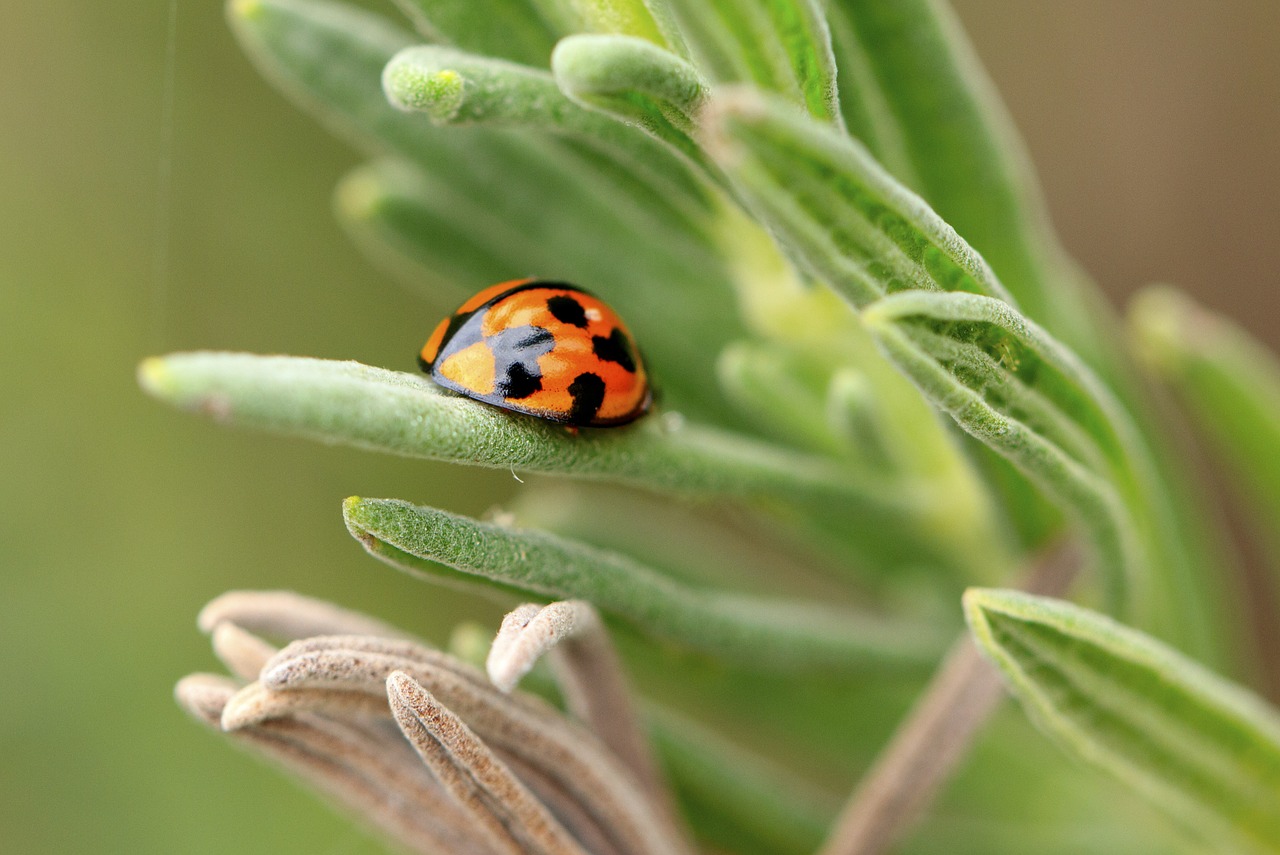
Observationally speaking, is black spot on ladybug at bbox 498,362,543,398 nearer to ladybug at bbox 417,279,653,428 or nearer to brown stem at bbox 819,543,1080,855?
ladybug at bbox 417,279,653,428

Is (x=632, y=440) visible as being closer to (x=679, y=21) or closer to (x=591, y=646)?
(x=591, y=646)

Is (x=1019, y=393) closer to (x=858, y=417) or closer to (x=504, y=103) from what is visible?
(x=858, y=417)

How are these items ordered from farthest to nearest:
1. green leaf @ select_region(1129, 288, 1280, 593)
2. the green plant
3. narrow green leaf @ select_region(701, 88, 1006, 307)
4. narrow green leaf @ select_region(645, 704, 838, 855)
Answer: green leaf @ select_region(1129, 288, 1280, 593), narrow green leaf @ select_region(645, 704, 838, 855), the green plant, narrow green leaf @ select_region(701, 88, 1006, 307)

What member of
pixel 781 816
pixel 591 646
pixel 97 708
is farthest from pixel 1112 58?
pixel 97 708

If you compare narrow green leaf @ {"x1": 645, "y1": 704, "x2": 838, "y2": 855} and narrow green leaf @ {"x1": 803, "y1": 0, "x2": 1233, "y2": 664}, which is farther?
narrow green leaf @ {"x1": 645, "y1": 704, "x2": 838, "y2": 855}

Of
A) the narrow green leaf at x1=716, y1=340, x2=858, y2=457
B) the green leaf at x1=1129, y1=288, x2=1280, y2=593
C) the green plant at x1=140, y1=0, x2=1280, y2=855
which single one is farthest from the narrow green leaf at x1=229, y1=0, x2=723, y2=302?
the green leaf at x1=1129, y1=288, x2=1280, y2=593

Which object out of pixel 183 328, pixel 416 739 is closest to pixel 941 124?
pixel 416 739
